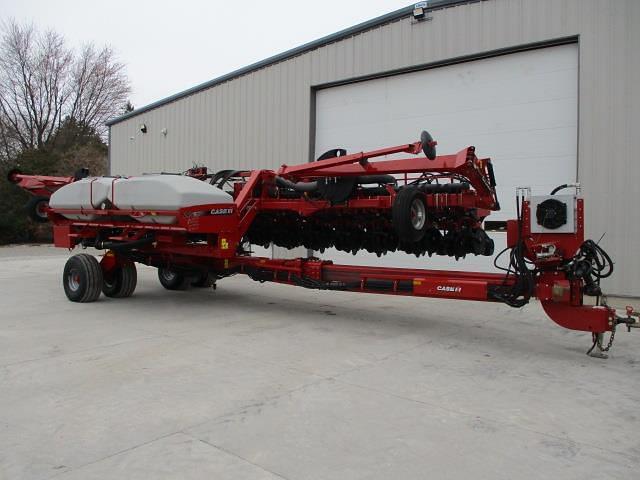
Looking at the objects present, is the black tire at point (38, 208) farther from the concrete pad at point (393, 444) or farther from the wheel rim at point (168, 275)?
the concrete pad at point (393, 444)

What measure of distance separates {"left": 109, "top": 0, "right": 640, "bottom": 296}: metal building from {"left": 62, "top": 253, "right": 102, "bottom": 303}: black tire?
5749 mm

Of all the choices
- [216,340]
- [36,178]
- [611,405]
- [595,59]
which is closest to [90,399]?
[216,340]

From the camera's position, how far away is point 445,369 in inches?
190

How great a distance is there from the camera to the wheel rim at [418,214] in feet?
19.2

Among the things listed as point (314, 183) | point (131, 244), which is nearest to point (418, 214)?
point (314, 183)

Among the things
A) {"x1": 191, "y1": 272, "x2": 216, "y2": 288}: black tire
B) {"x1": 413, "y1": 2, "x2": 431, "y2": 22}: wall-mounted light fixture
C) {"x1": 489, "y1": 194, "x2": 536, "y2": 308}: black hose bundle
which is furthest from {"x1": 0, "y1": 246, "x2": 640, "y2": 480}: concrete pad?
{"x1": 413, "y1": 2, "x2": 431, "y2": 22}: wall-mounted light fixture

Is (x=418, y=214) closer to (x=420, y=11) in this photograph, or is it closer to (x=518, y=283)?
(x=518, y=283)

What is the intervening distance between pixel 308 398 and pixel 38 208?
788 centimetres

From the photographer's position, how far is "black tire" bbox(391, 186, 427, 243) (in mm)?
5695

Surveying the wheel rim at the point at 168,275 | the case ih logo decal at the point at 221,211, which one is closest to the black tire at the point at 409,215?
the case ih logo decal at the point at 221,211

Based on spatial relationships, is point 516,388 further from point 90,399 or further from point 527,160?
point 527,160

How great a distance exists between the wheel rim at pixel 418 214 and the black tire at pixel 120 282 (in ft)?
16.6

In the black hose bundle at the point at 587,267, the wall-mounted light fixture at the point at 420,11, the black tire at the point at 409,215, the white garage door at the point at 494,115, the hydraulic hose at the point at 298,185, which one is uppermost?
the wall-mounted light fixture at the point at 420,11

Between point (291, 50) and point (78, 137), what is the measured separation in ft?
85.1
